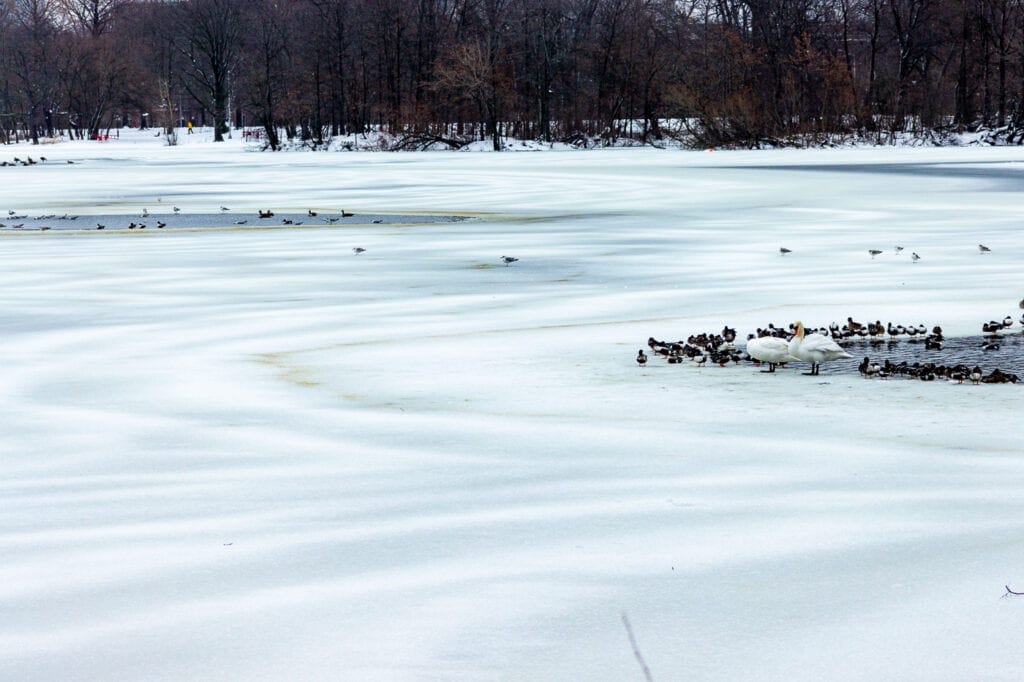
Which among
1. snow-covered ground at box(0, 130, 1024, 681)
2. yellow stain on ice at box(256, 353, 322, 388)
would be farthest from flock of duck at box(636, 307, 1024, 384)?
yellow stain on ice at box(256, 353, 322, 388)

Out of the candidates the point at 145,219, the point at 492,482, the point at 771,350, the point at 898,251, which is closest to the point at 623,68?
the point at 145,219

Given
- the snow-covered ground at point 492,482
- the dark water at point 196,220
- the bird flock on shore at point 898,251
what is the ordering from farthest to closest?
the dark water at point 196,220 → the bird flock on shore at point 898,251 → the snow-covered ground at point 492,482

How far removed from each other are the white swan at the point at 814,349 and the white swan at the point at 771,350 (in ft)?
0.13

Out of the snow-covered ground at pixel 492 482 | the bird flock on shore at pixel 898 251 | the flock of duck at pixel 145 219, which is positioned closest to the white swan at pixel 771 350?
the snow-covered ground at pixel 492 482

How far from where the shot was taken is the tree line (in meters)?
46.8

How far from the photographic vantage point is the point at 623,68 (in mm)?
56344

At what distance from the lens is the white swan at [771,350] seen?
A: 6.37 metres

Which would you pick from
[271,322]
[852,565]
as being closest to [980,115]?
[271,322]

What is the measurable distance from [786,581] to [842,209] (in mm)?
14481

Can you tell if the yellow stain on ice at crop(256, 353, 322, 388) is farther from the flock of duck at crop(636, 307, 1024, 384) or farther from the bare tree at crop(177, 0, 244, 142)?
the bare tree at crop(177, 0, 244, 142)

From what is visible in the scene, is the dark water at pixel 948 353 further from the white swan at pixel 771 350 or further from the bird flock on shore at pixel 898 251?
the bird flock on shore at pixel 898 251

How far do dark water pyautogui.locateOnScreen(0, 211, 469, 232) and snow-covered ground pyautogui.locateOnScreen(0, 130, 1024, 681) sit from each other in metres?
5.61

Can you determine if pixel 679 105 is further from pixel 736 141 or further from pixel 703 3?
pixel 703 3

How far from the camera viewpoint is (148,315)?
8.61 metres
